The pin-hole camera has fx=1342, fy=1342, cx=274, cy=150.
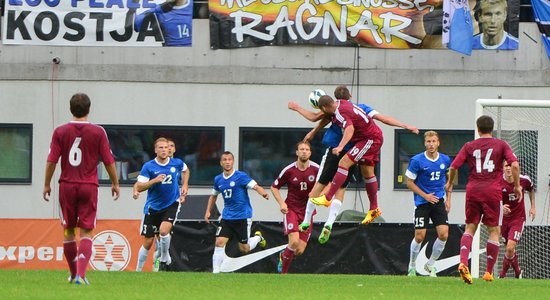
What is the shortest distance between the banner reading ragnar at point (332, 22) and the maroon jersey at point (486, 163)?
13.1 meters

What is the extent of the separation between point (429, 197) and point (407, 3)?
9296mm

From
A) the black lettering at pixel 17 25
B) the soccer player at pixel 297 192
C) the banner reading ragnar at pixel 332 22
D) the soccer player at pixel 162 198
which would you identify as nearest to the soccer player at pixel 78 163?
the soccer player at pixel 162 198

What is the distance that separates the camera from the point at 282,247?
24938 millimetres

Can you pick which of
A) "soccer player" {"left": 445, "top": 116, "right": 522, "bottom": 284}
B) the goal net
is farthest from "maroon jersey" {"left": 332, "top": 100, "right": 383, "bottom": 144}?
the goal net

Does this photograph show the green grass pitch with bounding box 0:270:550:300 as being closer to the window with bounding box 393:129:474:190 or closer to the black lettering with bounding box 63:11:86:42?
the window with bounding box 393:129:474:190

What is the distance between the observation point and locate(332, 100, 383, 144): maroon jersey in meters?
17.5

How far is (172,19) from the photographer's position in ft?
97.4

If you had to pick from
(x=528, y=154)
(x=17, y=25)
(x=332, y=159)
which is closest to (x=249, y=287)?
(x=332, y=159)

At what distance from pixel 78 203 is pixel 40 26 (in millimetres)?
16046

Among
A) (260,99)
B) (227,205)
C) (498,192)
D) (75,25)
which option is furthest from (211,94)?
(498,192)

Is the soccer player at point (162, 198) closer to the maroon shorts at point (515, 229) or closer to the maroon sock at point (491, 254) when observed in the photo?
the maroon shorts at point (515, 229)

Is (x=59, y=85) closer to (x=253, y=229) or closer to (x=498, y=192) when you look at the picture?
(x=253, y=229)

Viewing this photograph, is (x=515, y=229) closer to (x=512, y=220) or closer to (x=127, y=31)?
(x=512, y=220)

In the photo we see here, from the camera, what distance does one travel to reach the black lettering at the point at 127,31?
29688 mm
